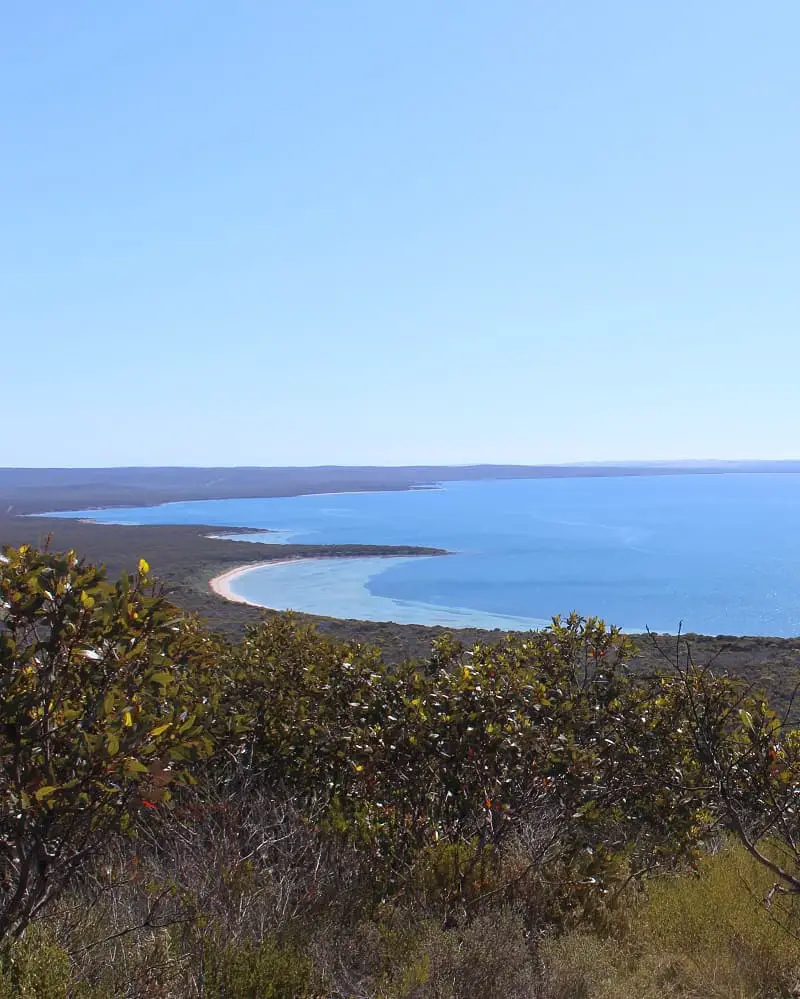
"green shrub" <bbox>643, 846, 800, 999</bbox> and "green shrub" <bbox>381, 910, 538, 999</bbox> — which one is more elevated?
"green shrub" <bbox>381, 910, 538, 999</bbox>

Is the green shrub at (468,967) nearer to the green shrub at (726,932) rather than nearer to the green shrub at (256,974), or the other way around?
the green shrub at (256,974)

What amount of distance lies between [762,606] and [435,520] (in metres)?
84.8

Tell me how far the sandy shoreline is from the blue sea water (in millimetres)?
1190

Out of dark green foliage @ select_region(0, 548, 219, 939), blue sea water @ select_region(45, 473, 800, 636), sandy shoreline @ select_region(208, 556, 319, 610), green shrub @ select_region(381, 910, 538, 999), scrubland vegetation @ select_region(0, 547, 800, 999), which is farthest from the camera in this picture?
sandy shoreline @ select_region(208, 556, 319, 610)

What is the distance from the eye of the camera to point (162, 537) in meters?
87.6

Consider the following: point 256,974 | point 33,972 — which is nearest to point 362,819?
point 256,974

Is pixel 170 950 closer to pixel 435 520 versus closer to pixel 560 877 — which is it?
pixel 560 877

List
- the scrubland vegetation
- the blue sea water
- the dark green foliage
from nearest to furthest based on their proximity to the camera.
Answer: the dark green foliage → the scrubland vegetation → the blue sea water

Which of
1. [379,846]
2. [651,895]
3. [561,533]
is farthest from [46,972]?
[561,533]

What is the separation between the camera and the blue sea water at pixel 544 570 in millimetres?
50219

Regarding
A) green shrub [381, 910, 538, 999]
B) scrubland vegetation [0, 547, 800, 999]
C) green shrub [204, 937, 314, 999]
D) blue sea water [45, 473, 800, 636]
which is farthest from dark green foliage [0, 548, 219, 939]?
blue sea water [45, 473, 800, 636]

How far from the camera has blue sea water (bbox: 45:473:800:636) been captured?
165 feet

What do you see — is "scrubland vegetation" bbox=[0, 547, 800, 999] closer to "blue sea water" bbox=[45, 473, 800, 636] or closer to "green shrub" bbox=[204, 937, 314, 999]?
"green shrub" bbox=[204, 937, 314, 999]

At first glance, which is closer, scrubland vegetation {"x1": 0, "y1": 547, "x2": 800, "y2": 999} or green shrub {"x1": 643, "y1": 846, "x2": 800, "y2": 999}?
scrubland vegetation {"x1": 0, "y1": 547, "x2": 800, "y2": 999}
